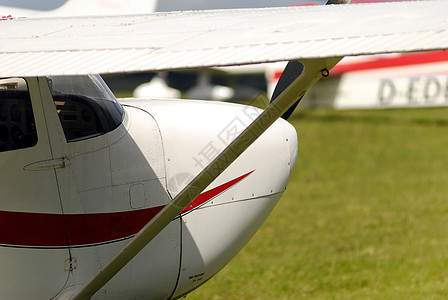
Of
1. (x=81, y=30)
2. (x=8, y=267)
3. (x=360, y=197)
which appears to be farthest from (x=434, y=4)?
(x=360, y=197)

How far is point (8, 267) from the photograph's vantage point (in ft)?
10.5

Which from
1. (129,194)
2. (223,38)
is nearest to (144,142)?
(129,194)

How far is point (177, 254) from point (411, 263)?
2.93m

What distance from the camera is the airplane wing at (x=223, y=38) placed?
2.25 m

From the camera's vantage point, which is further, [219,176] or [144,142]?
[219,176]

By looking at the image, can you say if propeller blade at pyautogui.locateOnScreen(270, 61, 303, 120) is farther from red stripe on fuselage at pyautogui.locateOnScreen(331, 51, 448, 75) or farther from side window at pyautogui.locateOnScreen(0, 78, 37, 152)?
red stripe on fuselage at pyautogui.locateOnScreen(331, 51, 448, 75)

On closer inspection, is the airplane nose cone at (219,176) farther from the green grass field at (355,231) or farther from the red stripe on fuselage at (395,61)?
the red stripe on fuselage at (395,61)

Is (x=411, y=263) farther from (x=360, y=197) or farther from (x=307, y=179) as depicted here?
(x=307, y=179)

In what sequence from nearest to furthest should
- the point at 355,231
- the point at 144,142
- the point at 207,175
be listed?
the point at 207,175 < the point at 144,142 < the point at 355,231

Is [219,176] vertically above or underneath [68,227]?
underneath

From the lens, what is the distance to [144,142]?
3578mm

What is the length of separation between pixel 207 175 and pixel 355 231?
14.7ft

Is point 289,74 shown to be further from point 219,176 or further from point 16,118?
point 16,118

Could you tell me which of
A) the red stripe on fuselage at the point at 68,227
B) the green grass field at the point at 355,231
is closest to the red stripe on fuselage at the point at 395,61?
the green grass field at the point at 355,231
